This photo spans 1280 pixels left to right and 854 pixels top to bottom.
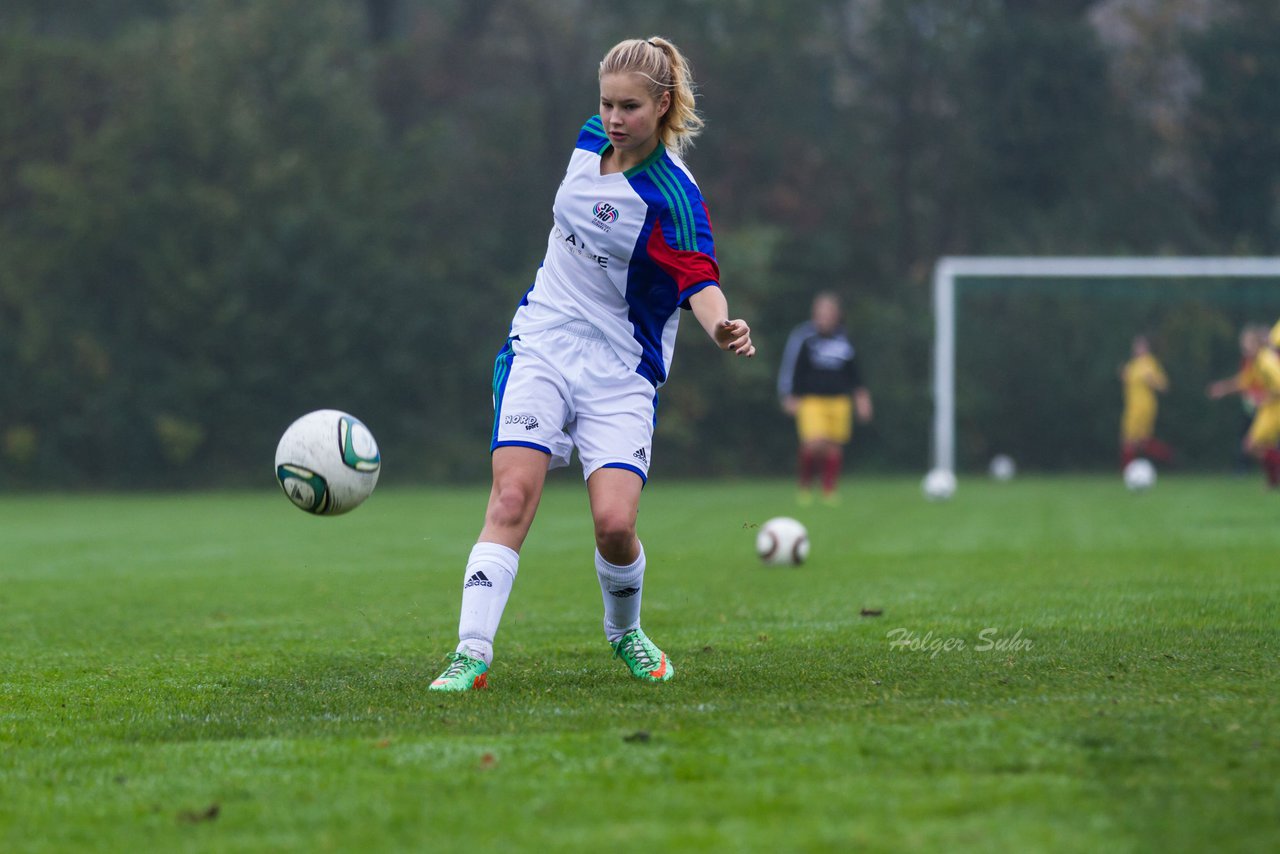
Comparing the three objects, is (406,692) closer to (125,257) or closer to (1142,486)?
(1142,486)

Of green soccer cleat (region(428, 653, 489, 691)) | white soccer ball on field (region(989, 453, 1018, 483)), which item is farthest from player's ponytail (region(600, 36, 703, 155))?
white soccer ball on field (region(989, 453, 1018, 483))

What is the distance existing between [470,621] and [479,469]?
2145cm

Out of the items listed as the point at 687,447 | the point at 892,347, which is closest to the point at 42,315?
the point at 687,447

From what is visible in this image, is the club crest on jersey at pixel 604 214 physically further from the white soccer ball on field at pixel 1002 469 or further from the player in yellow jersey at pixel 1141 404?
the white soccer ball on field at pixel 1002 469

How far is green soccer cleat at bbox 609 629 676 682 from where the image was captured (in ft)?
16.7

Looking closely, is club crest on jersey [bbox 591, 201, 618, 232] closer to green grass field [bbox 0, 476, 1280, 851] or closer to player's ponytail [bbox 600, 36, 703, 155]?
player's ponytail [bbox 600, 36, 703, 155]

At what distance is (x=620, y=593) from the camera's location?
5.27 m

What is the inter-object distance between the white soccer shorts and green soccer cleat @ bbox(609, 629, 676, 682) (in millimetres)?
580

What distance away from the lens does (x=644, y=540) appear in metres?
12.7

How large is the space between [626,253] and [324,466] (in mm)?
1185

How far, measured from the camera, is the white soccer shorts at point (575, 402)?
4.97m

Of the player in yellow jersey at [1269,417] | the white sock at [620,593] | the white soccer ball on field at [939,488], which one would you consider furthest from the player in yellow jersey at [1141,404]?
the white sock at [620,593]

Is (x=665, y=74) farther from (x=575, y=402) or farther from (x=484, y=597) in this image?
(x=484, y=597)

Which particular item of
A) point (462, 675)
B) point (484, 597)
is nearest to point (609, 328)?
point (484, 597)
